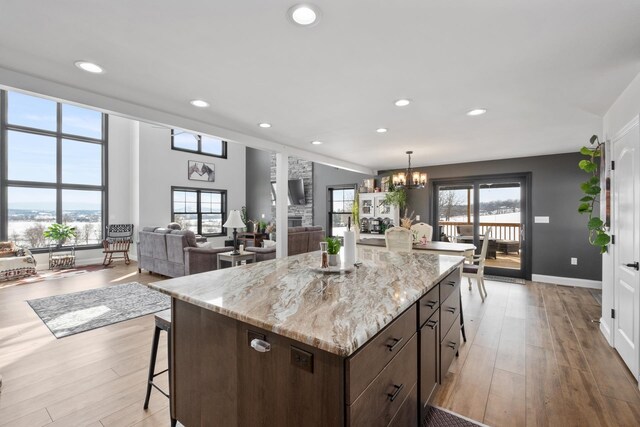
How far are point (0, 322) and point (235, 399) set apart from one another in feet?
13.0

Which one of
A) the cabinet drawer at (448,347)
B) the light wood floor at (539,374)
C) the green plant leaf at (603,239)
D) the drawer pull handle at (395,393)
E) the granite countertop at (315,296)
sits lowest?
the light wood floor at (539,374)

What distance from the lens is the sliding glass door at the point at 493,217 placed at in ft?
19.0

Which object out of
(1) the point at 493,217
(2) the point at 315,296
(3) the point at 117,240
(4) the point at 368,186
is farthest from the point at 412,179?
(3) the point at 117,240

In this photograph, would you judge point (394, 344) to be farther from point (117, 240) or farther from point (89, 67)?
point (117, 240)

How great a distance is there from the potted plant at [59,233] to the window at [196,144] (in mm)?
3275

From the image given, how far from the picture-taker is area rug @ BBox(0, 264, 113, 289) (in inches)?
212

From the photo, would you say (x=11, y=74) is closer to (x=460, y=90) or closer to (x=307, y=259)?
(x=307, y=259)

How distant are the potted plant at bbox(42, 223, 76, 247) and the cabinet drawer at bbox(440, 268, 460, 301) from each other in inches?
319

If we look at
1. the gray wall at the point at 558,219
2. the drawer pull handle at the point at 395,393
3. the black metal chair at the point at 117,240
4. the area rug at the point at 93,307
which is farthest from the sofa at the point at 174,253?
the gray wall at the point at 558,219

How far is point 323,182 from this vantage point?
8.41m

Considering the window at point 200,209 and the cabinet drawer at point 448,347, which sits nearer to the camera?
the cabinet drawer at point 448,347

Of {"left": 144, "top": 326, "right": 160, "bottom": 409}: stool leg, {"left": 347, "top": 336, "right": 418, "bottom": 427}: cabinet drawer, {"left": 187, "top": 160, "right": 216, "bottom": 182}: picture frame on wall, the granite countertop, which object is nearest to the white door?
the granite countertop

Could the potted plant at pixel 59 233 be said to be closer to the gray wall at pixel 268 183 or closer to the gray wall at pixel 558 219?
the gray wall at pixel 268 183

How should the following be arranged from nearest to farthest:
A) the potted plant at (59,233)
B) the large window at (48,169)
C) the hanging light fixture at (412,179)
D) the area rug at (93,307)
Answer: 1. the area rug at (93,307)
2. the hanging light fixture at (412,179)
3. the large window at (48,169)
4. the potted plant at (59,233)
